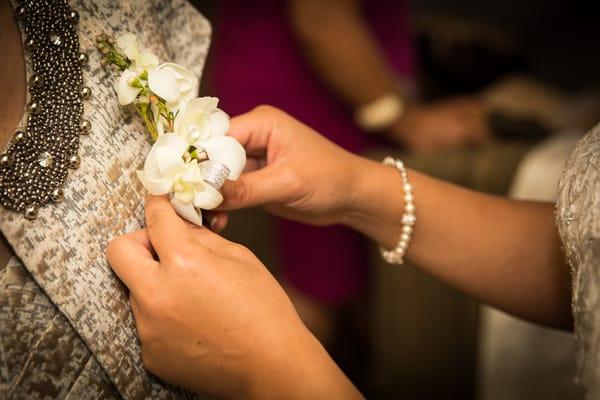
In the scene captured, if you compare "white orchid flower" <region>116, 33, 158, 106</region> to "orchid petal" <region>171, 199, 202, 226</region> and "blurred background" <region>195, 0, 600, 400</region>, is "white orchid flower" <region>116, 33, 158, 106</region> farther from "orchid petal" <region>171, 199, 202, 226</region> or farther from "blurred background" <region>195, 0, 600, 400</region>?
"blurred background" <region>195, 0, 600, 400</region>

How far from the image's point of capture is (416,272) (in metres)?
1.45

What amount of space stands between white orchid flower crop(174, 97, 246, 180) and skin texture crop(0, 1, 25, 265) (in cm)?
15

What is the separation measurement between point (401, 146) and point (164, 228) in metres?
1.09

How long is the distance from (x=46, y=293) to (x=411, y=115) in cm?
118

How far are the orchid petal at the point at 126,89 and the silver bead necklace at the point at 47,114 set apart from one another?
0.03 meters

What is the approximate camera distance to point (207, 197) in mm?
578

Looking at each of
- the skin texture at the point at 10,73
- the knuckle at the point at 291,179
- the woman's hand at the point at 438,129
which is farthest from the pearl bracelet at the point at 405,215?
the woman's hand at the point at 438,129

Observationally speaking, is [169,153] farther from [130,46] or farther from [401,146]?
[401,146]

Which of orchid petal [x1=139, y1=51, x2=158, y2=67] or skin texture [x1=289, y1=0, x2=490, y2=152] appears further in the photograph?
skin texture [x1=289, y1=0, x2=490, y2=152]

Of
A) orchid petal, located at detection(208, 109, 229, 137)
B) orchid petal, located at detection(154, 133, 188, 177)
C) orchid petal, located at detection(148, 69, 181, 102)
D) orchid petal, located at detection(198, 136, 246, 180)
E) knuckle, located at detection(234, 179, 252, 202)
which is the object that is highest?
orchid petal, located at detection(148, 69, 181, 102)

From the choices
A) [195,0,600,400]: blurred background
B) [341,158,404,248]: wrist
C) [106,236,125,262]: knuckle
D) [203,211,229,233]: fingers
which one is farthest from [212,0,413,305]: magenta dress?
[106,236,125,262]: knuckle

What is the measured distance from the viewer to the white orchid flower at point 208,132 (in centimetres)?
58

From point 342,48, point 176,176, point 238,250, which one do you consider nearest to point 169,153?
point 176,176

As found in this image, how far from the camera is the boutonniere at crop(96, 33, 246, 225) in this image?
0.57 meters
